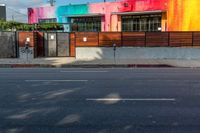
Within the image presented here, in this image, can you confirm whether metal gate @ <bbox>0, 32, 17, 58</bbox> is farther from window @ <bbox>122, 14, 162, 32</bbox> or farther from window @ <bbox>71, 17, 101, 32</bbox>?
window @ <bbox>71, 17, 101, 32</bbox>

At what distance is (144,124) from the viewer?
7133 millimetres

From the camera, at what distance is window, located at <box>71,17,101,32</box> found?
2203 inches

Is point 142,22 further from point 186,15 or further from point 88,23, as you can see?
point 186,15

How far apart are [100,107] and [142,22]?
41589mm

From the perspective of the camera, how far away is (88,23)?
57.8 metres

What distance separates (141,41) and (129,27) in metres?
24.6

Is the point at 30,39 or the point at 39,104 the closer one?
the point at 39,104

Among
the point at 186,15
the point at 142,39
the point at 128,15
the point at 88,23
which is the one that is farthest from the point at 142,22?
the point at 142,39

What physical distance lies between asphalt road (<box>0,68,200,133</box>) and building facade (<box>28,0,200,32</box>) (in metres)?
24.5

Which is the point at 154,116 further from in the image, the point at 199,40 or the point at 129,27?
the point at 129,27

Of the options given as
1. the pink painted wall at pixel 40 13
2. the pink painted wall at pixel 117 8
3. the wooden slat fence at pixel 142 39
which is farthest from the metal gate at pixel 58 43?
the pink painted wall at pixel 40 13

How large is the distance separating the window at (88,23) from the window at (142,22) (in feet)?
19.1

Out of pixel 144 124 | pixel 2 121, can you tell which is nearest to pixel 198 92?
pixel 144 124

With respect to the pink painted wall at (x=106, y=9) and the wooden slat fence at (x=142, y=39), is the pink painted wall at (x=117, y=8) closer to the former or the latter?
the pink painted wall at (x=106, y=9)
